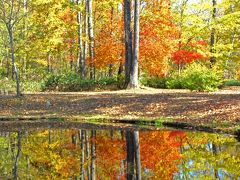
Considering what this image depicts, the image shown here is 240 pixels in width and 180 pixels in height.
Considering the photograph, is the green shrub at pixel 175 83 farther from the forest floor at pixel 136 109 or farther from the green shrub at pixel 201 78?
the forest floor at pixel 136 109

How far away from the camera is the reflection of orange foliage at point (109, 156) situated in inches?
336

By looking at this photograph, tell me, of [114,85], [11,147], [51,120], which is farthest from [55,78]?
[11,147]

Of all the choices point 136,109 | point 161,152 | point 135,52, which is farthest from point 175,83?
point 161,152

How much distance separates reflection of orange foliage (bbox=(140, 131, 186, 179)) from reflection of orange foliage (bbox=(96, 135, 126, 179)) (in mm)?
565

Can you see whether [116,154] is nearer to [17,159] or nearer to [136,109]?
[17,159]

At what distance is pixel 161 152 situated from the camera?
1071cm


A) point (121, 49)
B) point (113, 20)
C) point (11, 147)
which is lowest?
point (11, 147)

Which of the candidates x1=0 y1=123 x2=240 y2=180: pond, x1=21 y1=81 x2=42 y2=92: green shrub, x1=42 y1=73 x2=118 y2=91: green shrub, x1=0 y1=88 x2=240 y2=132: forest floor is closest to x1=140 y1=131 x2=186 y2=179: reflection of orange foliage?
x1=0 y1=123 x2=240 y2=180: pond

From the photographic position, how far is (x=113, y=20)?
34219 mm

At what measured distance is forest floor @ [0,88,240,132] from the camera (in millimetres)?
13961

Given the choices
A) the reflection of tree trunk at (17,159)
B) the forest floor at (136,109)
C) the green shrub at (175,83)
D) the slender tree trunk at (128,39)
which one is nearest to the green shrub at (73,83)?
the slender tree trunk at (128,39)

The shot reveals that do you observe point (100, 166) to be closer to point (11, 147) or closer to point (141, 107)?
point (11, 147)

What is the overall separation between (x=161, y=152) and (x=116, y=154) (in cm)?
126

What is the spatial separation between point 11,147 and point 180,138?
16.2 ft
